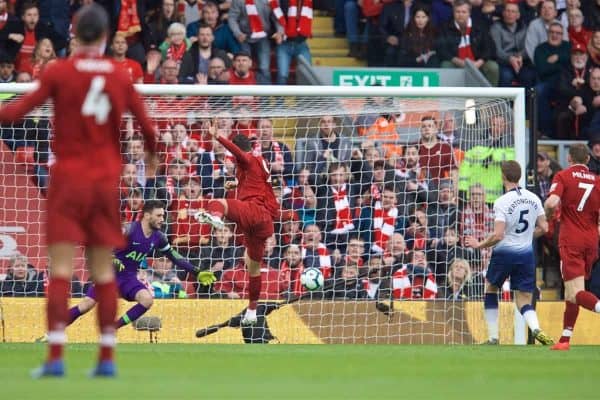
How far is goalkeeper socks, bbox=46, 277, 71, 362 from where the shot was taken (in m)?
6.96

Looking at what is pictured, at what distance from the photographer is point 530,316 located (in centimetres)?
1284

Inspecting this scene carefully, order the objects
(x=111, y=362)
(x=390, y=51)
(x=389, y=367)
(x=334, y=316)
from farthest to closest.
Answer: (x=390, y=51), (x=334, y=316), (x=389, y=367), (x=111, y=362)

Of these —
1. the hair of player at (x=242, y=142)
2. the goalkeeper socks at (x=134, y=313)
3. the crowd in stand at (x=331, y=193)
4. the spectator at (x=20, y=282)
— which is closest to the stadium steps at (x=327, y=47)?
the crowd in stand at (x=331, y=193)

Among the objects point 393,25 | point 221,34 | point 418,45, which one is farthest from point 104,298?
point 393,25

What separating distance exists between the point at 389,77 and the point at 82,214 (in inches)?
460

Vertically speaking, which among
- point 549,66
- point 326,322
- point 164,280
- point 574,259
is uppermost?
point 549,66

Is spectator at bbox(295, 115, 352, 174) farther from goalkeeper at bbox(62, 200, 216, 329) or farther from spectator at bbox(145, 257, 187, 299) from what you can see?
goalkeeper at bbox(62, 200, 216, 329)

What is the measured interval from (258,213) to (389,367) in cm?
460

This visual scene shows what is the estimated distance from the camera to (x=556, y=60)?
19047 millimetres

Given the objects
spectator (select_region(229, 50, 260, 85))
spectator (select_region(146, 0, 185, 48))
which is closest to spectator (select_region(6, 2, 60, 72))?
spectator (select_region(146, 0, 185, 48))

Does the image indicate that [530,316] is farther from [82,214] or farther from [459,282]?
[82,214]

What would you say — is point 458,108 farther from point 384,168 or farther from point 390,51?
point 390,51

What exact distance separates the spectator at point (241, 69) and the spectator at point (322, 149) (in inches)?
79.2

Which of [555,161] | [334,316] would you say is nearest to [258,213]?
[334,316]
